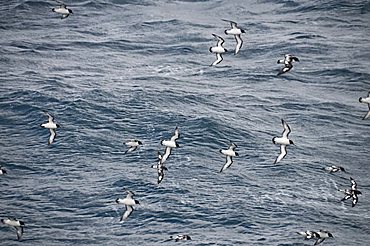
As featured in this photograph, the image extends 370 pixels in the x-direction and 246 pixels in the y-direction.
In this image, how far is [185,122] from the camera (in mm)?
67312

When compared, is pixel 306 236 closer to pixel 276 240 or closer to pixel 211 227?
pixel 276 240

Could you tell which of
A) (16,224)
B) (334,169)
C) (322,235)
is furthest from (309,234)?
(16,224)

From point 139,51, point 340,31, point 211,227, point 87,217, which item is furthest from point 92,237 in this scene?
point 340,31

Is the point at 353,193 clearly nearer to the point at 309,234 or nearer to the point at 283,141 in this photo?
the point at 309,234

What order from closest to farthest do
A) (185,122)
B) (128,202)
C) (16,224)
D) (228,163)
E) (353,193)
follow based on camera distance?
(16,224)
(128,202)
(353,193)
(228,163)
(185,122)

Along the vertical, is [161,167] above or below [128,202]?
above

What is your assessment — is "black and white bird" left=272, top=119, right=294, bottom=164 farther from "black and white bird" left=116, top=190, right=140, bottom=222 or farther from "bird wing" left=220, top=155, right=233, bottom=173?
"black and white bird" left=116, top=190, right=140, bottom=222

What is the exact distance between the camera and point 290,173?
2431 inches

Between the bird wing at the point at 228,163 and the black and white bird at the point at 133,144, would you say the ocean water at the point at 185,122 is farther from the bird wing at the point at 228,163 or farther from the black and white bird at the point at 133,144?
the black and white bird at the point at 133,144

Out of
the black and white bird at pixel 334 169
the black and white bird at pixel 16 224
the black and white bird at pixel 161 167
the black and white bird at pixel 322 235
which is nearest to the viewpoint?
the black and white bird at pixel 322 235

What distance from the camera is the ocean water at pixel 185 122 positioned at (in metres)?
57.0

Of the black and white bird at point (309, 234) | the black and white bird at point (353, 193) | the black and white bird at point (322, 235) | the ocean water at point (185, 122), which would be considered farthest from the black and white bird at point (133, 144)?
the black and white bird at point (353, 193)

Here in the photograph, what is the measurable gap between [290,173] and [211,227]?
26.1 ft

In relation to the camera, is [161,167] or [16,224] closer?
[16,224]
